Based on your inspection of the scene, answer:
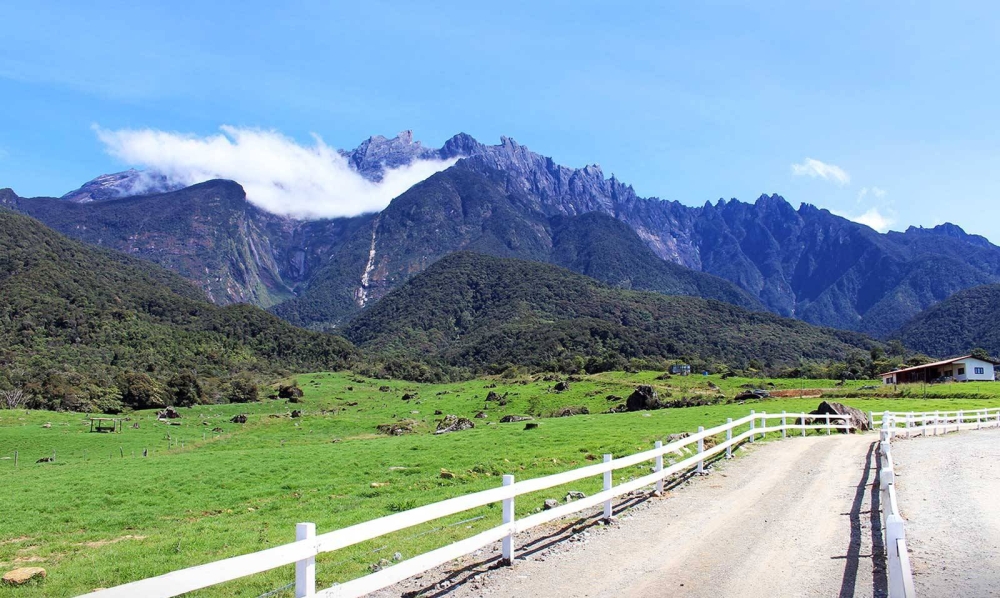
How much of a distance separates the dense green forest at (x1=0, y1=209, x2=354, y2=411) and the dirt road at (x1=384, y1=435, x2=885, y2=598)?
76208mm

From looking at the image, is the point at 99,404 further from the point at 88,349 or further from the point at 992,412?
the point at 992,412

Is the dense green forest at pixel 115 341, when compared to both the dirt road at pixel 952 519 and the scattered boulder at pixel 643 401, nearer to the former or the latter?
the scattered boulder at pixel 643 401

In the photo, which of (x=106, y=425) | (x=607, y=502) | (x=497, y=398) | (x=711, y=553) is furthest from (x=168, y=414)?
(x=711, y=553)

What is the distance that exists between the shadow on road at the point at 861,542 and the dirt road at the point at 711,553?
17 millimetres

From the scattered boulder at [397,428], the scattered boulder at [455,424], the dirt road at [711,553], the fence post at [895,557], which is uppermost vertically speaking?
the fence post at [895,557]

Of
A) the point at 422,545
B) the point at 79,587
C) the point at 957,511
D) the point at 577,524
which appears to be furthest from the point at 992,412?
the point at 79,587

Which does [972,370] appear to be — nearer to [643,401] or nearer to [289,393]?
[643,401]

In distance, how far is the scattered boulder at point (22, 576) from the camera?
10.7 metres

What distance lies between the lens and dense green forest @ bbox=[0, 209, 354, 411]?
277 feet

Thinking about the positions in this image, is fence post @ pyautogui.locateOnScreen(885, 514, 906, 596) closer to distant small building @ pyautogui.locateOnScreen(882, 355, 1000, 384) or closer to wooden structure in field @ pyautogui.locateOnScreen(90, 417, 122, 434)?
wooden structure in field @ pyautogui.locateOnScreen(90, 417, 122, 434)

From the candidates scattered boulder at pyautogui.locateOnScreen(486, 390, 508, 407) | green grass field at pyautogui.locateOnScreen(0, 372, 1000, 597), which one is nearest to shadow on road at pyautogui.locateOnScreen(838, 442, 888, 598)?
green grass field at pyautogui.locateOnScreen(0, 372, 1000, 597)

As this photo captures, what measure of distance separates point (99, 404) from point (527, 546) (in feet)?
258

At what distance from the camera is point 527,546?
10.4 metres

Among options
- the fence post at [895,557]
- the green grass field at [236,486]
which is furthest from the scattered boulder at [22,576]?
the fence post at [895,557]
